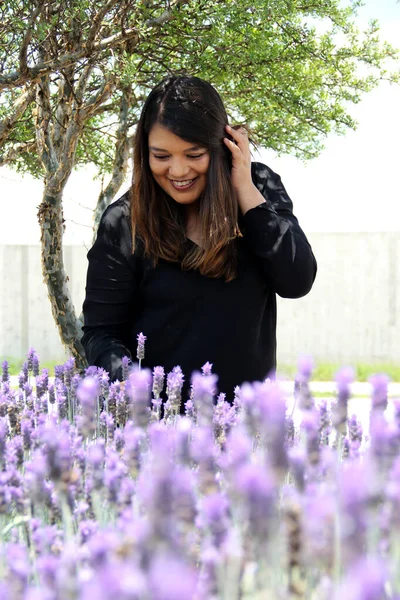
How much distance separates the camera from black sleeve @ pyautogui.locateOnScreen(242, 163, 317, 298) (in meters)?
2.64

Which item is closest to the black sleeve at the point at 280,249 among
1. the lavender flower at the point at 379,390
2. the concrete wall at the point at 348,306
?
the lavender flower at the point at 379,390

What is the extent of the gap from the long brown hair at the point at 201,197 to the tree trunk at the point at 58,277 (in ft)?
9.65

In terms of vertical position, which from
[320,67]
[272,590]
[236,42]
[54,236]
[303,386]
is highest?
[320,67]

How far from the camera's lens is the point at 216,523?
2.28 feet

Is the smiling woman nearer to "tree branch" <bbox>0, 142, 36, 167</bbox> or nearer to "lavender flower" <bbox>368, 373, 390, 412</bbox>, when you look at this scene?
"lavender flower" <bbox>368, 373, 390, 412</bbox>

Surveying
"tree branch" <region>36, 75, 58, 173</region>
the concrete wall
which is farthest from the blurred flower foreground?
the concrete wall

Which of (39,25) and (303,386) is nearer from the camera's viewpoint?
(303,386)

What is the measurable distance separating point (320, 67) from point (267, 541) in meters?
6.69

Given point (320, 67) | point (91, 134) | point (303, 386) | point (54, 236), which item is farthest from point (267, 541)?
point (91, 134)

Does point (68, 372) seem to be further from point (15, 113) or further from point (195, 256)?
point (15, 113)

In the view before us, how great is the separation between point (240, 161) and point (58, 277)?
320 cm

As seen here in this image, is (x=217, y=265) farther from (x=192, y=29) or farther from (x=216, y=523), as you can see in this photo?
(x=192, y=29)

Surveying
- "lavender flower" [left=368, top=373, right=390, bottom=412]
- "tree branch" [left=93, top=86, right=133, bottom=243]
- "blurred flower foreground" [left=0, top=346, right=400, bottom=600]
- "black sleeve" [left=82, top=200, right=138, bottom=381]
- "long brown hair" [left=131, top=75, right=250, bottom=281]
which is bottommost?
"blurred flower foreground" [left=0, top=346, right=400, bottom=600]

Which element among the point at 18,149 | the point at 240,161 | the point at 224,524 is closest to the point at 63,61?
the point at 240,161
